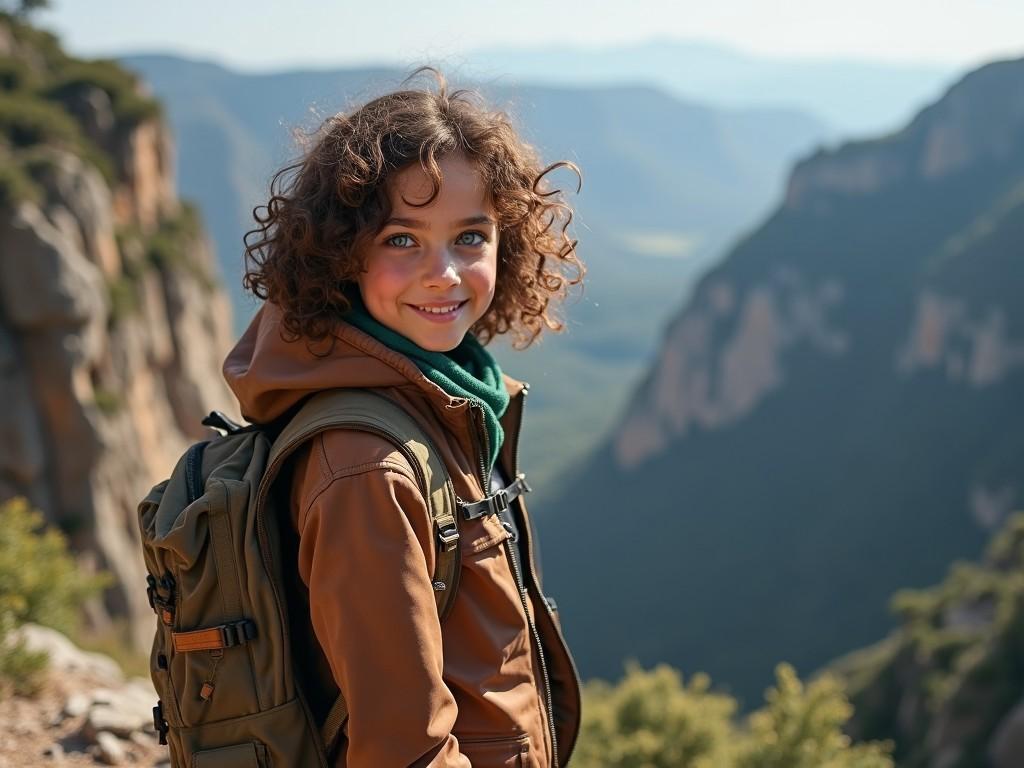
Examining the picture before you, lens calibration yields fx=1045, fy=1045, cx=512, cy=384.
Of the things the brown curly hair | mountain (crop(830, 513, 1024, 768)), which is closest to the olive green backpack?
the brown curly hair

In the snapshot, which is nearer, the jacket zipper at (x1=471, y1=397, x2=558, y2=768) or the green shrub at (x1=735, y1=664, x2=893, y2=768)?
the jacket zipper at (x1=471, y1=397, x2=558, y2=768)

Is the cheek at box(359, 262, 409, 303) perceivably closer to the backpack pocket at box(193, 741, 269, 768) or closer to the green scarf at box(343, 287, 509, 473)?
the green scarf at box(343, 287, 509, 473)

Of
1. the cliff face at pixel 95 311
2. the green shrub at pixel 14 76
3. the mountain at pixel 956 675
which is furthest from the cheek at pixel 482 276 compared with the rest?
the green shrub at pixel 14 76

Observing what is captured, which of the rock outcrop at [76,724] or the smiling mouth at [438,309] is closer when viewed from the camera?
the smiling mouth at [438,309]

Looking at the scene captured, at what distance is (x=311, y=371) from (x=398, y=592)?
0.66 meters

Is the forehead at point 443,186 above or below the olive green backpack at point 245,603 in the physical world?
above

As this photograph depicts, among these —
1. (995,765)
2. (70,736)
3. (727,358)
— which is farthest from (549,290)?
(727,358)

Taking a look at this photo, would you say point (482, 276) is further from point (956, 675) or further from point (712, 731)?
point (956, 675)

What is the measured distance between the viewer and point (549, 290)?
3.59 m

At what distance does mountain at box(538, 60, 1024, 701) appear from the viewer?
65.8 m

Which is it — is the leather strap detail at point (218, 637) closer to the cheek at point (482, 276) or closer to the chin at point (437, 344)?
the chin at point (437, 344)

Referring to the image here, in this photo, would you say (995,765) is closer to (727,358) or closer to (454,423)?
(454,423)

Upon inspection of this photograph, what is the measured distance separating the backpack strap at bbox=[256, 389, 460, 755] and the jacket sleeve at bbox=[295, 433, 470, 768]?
103 mm

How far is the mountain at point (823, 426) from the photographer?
65.8 meters
